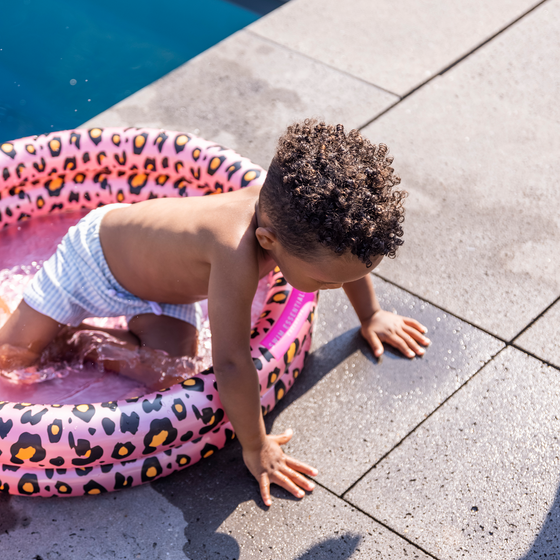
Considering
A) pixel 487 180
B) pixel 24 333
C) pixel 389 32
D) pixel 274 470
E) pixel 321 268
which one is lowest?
pixel 274 470

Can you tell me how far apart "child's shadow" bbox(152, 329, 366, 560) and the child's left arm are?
0.54m

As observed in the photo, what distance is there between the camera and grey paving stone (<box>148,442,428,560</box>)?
236 cm

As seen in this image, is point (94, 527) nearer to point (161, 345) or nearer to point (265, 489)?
point (265, 489)

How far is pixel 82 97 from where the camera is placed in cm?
547

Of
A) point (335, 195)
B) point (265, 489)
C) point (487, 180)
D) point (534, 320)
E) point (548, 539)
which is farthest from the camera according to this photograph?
point (487, 180)

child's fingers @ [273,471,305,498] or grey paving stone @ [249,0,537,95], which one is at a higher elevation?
grey paving stone @ [249,0,537,95]

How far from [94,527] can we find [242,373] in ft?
2.39

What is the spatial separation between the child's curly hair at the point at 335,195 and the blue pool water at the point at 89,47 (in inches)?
137

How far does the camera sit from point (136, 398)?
2.43 meters

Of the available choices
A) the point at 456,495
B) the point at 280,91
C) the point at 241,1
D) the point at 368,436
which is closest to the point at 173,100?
the point at 280,91

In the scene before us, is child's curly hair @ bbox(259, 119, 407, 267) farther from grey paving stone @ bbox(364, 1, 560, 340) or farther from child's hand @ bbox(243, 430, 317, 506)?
grey paving stone @ bbox(364, 1, 560, 340)

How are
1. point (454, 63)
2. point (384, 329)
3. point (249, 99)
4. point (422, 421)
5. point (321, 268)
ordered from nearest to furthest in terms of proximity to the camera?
point (321, 268), point (422, 421), point (384, 329), point (249, 99), point (454, 63)

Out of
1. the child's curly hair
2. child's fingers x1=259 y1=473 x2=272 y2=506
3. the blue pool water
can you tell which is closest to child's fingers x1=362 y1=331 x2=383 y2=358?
child's fingers x1=259 y1=473 x2=272 y2=506

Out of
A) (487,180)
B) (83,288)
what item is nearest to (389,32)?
(487,180)
